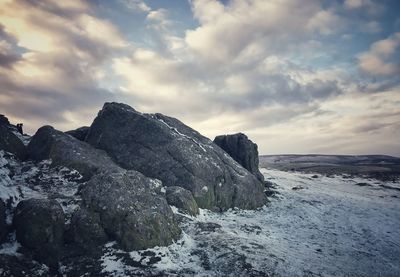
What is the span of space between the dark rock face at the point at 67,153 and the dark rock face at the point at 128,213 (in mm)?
4388

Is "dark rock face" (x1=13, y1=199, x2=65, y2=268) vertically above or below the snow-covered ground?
above

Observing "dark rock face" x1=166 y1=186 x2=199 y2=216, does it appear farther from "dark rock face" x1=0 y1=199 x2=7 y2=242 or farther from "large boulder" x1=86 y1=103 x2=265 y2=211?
"dark rock face" x1=0 y1=199 x2=7 y2=242

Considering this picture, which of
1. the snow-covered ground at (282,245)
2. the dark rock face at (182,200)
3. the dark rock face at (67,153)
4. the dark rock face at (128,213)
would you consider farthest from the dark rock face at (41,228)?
the dark rock face at (182,200)

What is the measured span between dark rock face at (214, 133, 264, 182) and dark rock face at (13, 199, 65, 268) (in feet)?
82.7

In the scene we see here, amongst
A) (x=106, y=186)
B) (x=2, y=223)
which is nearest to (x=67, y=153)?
(x=106, y=186)

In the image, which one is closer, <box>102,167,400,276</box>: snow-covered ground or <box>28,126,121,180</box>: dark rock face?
<box>102,167,400,276</box>: snow-covered ground

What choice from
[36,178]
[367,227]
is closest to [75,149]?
[36,178]

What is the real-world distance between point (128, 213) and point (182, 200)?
6.18 m

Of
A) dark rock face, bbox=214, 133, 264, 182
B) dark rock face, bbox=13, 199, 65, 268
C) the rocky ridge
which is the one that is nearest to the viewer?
dark rock face, bbox=13, 199, 65, 268

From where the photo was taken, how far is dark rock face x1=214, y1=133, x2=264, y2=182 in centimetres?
3612

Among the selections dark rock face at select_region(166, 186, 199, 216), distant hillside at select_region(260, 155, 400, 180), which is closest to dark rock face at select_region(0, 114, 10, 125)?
dark rock face at select_region(166, 186, 199, 216)

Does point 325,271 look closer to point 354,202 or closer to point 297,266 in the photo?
point 297,266

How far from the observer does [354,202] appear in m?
32.6

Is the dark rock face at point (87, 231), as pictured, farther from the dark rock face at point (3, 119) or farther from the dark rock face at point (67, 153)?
the dark rock face at point (3, 119)
